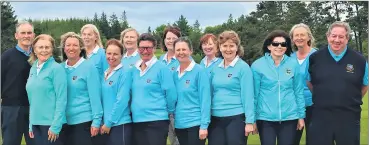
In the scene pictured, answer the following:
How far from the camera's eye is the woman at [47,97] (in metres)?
6.09

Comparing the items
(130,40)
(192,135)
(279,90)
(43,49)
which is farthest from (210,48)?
(43,49)

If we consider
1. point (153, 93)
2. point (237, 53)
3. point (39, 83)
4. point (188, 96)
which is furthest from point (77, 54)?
point (237, 53)

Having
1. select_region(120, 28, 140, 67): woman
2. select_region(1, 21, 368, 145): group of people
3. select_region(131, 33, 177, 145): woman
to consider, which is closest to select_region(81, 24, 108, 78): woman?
select_region(120, 28, 140, 67): woman

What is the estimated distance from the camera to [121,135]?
630 cm

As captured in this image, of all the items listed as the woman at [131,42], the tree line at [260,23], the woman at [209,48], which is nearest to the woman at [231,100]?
the woman at [209,48]

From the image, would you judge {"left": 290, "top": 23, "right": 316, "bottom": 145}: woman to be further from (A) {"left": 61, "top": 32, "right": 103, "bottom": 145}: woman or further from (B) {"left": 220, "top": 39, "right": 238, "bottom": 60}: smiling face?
(A) {"left": 61, "top": 32, "right": 103, "bottom": 145}: woman

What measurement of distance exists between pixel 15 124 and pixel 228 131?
10.2 ft

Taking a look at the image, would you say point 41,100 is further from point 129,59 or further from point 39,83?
point 129,59

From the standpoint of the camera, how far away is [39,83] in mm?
6117

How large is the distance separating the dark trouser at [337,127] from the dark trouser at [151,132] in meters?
2.04

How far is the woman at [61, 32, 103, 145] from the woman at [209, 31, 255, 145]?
153 centimetres

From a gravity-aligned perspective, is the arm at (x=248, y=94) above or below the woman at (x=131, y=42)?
below

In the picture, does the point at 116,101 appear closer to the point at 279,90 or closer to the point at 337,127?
the point at 279,90

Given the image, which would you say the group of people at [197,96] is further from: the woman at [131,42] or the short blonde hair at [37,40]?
the woman at [131,42]
